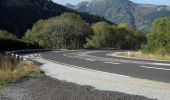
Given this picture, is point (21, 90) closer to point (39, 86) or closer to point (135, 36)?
point (39, 86)

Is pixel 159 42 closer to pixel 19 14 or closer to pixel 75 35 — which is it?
pixel 75 35

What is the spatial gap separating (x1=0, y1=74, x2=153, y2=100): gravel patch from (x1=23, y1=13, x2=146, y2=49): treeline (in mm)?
70903

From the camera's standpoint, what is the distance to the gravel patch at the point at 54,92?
1291 cm

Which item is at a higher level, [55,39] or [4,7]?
[4,7]

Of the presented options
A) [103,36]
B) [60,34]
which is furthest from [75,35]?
[103,36]

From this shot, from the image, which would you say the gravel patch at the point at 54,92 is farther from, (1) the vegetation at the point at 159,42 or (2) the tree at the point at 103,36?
(2) the tree at the point at 103,36

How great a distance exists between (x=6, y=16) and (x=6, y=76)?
5765 inches

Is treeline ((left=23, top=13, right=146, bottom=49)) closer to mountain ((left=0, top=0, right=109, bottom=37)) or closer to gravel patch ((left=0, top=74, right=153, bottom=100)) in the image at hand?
mountain ((left=0, top=0, right=109, bottom=37))

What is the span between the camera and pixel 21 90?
51.5 feet

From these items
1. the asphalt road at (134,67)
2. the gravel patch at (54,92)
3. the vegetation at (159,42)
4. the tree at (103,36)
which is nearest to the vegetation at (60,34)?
the tree at (103,36)

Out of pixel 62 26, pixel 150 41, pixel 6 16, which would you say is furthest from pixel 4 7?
pixel 150 41

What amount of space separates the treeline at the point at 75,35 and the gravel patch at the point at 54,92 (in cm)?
7090

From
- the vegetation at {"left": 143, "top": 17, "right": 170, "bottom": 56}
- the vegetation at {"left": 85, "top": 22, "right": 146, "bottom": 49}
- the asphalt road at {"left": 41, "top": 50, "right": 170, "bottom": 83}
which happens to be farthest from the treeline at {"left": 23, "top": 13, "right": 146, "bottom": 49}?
the asphalt road at {"left": 41, "top": 50, "right": 170, "bottom": 83}

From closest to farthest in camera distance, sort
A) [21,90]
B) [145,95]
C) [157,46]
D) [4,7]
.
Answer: [145,95], [21,90], [157,46], [4,7]
